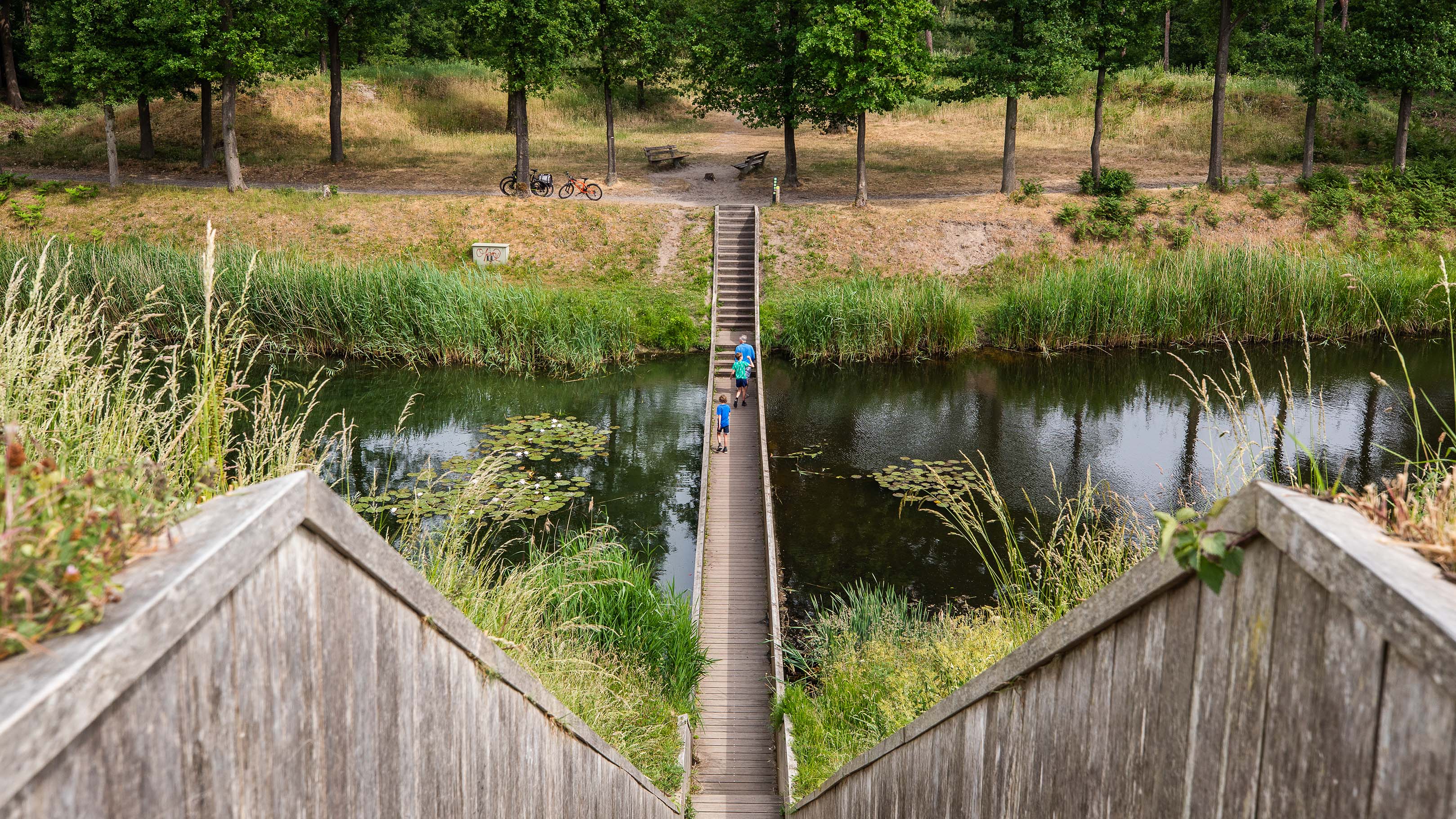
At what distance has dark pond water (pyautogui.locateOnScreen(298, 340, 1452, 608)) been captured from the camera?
13898 mm

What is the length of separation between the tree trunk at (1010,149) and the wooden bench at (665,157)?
37.1 feet

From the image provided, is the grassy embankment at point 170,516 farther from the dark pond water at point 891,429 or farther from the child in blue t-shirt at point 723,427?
the child in blue t-shirt at point 723,427

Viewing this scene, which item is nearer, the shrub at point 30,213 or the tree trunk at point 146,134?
the shrub at point 30,213

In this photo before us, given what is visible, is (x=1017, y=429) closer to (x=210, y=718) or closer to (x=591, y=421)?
(x=591, y=421)

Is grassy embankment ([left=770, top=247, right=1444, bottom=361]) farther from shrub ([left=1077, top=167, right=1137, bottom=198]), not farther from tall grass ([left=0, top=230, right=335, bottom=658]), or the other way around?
tall grass ([left=0, top=230, right=335, bottom=658])

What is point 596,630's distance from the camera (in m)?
7.68

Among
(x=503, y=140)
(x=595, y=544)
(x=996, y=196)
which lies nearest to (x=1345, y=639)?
(x=595, y=544)

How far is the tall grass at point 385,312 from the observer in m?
21.4

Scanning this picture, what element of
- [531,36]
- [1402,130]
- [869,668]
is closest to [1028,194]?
[1402,130]

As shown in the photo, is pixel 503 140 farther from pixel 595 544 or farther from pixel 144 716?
pixel 144 716

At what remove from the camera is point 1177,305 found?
2283 centimetres

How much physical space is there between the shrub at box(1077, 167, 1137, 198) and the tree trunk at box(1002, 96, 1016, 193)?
1.98 meters

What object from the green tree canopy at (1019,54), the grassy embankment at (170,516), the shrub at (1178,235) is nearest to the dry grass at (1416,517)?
the grassy embankment at (170,516)

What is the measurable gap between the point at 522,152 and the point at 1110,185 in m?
16.9
